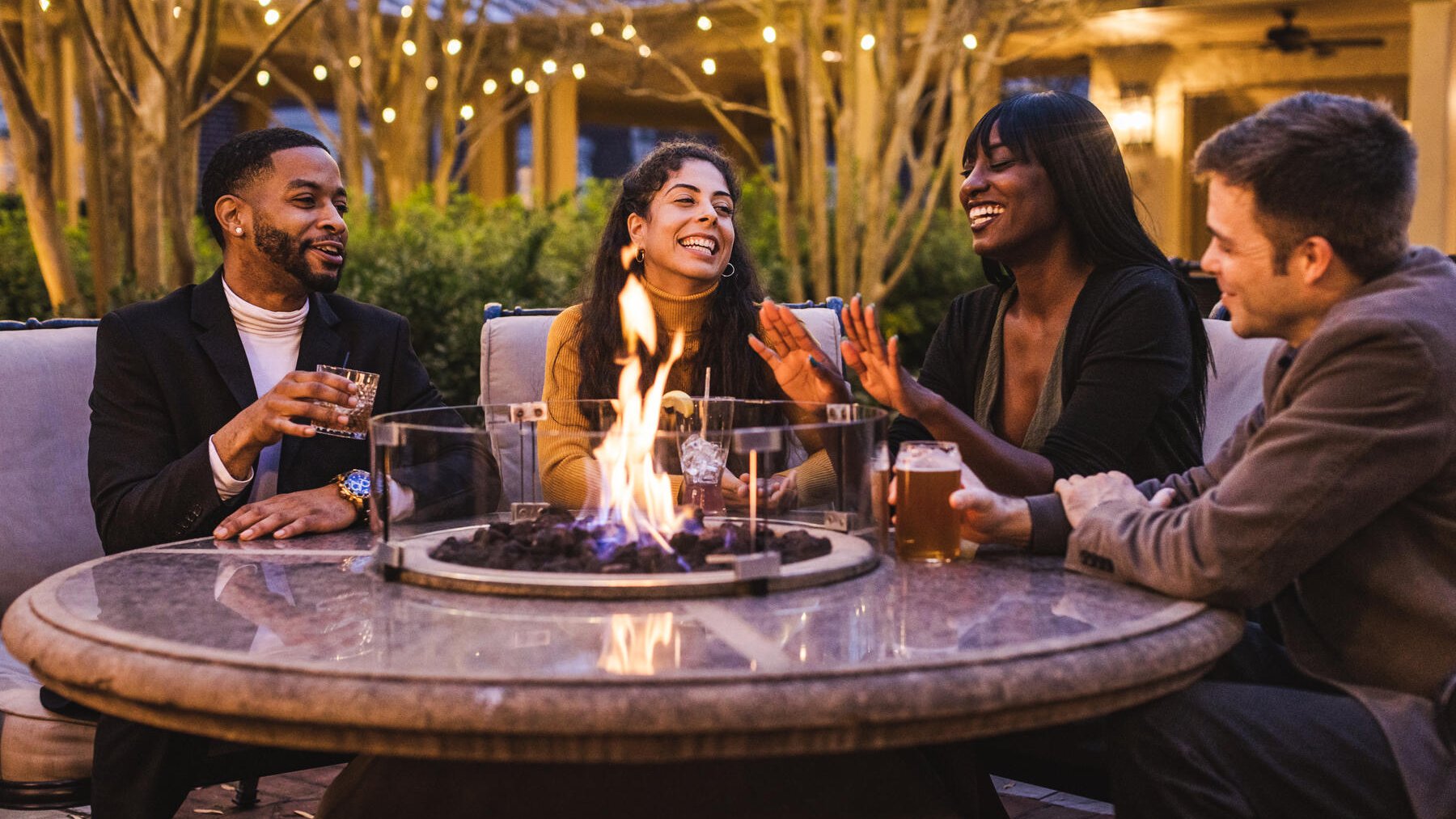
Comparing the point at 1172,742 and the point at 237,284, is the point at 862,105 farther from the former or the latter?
the point at 1172,742

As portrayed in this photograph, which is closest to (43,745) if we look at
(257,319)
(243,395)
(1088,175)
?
(243,395)

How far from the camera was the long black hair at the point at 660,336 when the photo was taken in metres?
3.26

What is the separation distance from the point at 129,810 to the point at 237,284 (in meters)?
1.34

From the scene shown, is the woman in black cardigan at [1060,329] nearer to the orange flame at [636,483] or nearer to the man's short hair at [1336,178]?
the orange flame at [636,483]

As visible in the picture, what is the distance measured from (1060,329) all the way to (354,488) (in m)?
1.47

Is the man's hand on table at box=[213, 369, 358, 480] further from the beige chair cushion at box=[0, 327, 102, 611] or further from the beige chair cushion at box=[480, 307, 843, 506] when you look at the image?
the beige chair cushion at box=[480, 307, 843, 506]

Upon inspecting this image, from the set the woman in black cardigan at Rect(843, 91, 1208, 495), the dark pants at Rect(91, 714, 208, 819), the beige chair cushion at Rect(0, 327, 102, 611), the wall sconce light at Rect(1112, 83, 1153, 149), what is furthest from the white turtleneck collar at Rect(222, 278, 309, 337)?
the wall sconce light at Rect(1112, 83, 1153, 149)

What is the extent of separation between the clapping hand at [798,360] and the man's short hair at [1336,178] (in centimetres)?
83

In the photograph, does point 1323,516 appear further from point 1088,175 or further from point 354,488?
point 354,488

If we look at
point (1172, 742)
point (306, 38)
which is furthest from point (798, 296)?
point (306, 38)

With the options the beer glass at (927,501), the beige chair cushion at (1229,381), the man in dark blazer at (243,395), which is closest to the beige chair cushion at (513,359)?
the man in dark blazer at (243,395)

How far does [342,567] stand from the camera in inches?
85.0

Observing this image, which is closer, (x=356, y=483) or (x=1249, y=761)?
(x=1249, y=761)

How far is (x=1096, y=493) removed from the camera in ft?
7.12
